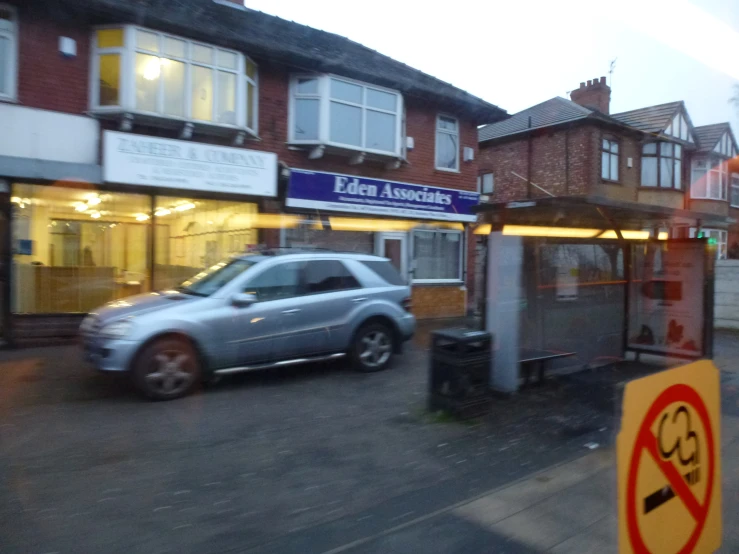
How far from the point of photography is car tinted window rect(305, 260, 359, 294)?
853 cm

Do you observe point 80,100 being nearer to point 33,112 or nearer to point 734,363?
point 33,112

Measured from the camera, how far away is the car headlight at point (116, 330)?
6.93 metres

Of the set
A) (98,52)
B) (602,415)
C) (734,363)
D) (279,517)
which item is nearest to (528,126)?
(734,363)

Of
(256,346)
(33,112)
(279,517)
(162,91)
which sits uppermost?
(162,91)

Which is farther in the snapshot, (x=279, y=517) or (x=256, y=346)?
(x=256, y=346)

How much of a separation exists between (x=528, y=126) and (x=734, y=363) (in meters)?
15.0

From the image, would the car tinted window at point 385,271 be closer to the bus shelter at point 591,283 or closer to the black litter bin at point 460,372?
the bus shelter at point 591,283

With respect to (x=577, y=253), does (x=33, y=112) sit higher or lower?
higher

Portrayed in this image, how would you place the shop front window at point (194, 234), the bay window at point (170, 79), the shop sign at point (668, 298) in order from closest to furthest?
1. the shop sign at point (668, 298)
2. the bay window at point (170, 79)
3. the shop front window at point (194, 234)

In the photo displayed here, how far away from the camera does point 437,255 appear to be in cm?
1623

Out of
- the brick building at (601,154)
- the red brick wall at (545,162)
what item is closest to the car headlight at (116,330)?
the brick building at (601,154)

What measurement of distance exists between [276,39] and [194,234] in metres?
4.67

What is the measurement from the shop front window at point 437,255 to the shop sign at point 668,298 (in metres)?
6.48

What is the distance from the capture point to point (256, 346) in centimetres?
776
